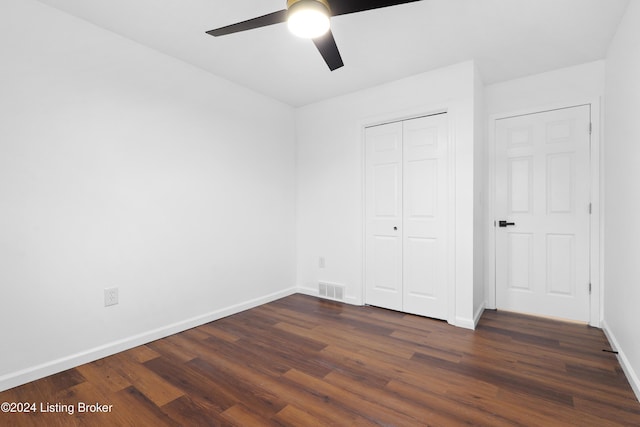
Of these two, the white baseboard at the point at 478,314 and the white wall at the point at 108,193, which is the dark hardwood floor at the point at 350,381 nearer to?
the white baseboard at the point at 478,314

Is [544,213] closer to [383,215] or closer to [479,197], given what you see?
[479,197]

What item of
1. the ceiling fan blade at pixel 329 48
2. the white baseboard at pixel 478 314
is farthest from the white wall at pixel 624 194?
the ceiling fan blade at pixel 329 48

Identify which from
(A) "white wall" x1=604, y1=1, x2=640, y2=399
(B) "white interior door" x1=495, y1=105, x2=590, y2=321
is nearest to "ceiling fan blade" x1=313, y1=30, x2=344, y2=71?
(A) "white wall" x1=604, y1=1, x2=640, y2=399

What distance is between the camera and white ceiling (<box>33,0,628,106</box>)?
7.02 feet

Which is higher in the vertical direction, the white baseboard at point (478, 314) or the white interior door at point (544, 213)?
the white interior door at point (544, 213)

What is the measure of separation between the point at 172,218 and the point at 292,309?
1624mm

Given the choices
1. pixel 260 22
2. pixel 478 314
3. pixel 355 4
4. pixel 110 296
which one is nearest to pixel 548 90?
pixel 478 314

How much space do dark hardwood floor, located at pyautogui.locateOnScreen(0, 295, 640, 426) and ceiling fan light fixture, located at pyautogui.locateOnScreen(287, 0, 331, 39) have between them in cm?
213

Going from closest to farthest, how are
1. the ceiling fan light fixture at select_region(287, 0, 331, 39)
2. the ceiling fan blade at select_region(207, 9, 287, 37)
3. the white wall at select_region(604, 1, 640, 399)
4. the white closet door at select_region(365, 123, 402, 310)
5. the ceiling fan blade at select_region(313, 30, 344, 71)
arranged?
the ceiling fan light fixture at select_region(287, 0, 331, 39)
the ceiling fan blade at select_region(207, 9, 287, 37)
the ceiling fan blade at select_region(313, 30, 344, 71)
the white wall at select_region(604, 1, 640, 399)
the white closet door at select_region(365, 123, 402, 310)

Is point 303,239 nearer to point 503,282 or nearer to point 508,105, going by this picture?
point 503,282

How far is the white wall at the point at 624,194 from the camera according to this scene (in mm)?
1953

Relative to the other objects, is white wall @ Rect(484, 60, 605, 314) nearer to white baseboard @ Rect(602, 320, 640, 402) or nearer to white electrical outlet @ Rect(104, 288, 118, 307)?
white baseboard @ Rect(602, 320, 640, 402)

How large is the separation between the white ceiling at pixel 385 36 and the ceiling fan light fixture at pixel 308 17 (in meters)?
0.56

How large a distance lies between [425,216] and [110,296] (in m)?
2.94
